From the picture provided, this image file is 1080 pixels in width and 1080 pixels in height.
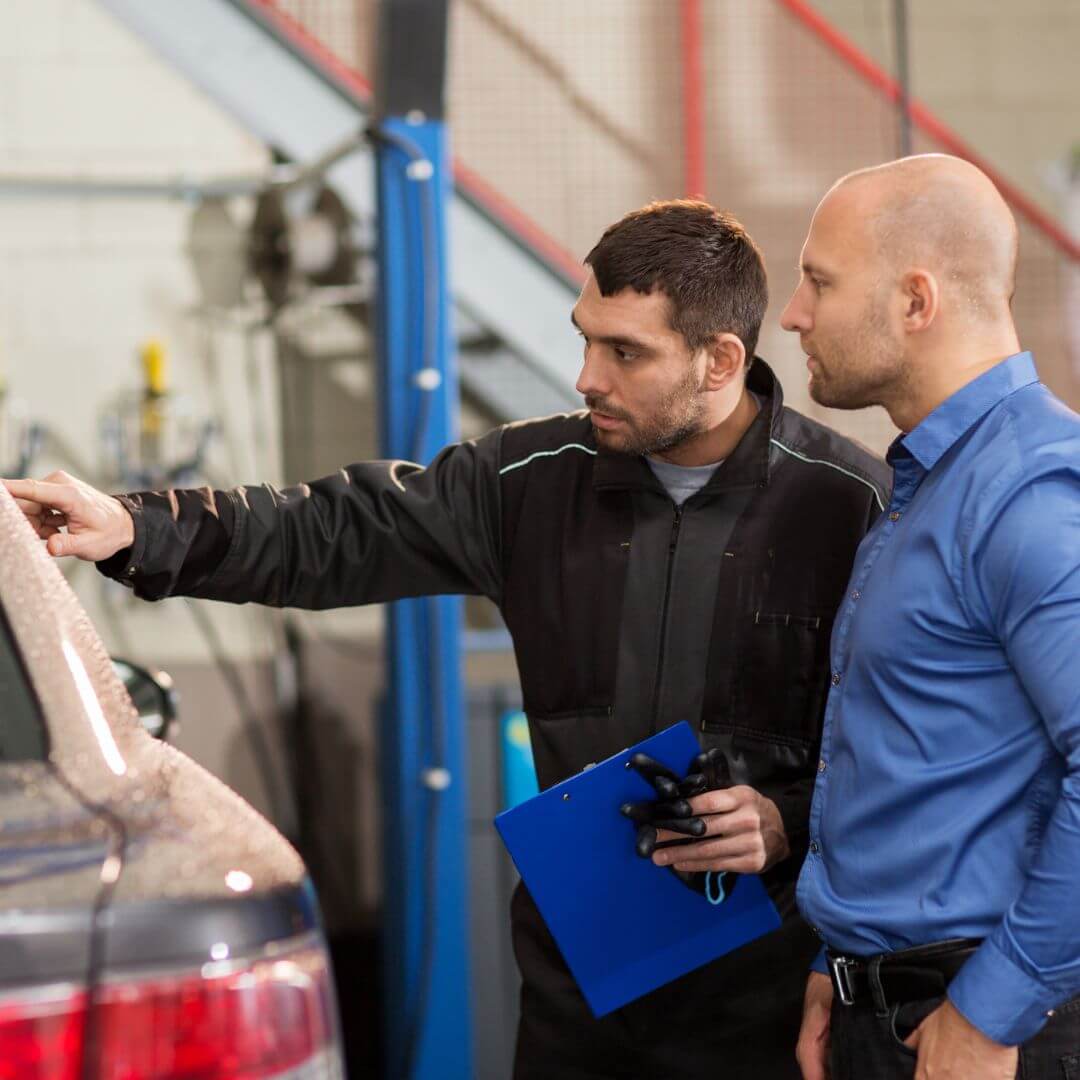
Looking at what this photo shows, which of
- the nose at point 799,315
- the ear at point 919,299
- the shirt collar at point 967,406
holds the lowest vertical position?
the shirt collar at point 967,406

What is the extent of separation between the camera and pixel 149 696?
6.68 ft

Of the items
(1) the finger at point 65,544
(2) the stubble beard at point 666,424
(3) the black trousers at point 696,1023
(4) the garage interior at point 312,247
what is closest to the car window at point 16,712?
(1) the finger at point 65,544

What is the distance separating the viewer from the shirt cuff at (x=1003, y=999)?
147cm

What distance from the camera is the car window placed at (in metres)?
1.20

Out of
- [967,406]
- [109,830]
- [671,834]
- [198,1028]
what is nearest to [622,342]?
[967,406]

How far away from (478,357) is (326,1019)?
415 cm

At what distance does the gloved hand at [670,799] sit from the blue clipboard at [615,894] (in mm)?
17

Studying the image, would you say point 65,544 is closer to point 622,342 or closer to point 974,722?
point 622,342

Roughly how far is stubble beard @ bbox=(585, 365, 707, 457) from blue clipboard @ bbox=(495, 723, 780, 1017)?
1.50 feet

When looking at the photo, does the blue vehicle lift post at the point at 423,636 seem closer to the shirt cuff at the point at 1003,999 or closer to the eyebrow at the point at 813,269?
the eyebrow at the point at 813,269

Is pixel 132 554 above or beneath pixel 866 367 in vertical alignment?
beneath

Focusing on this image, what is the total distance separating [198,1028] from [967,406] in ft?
3.62

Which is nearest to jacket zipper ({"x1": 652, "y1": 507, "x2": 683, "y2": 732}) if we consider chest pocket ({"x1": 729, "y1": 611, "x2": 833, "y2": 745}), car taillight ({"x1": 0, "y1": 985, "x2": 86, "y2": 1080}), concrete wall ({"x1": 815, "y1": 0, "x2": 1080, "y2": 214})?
chest pocket ({"x1": 729, "y1": 611, "x2": 833, "y2": 745})

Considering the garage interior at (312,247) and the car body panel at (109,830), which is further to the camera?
the garage interior at (312,247)
